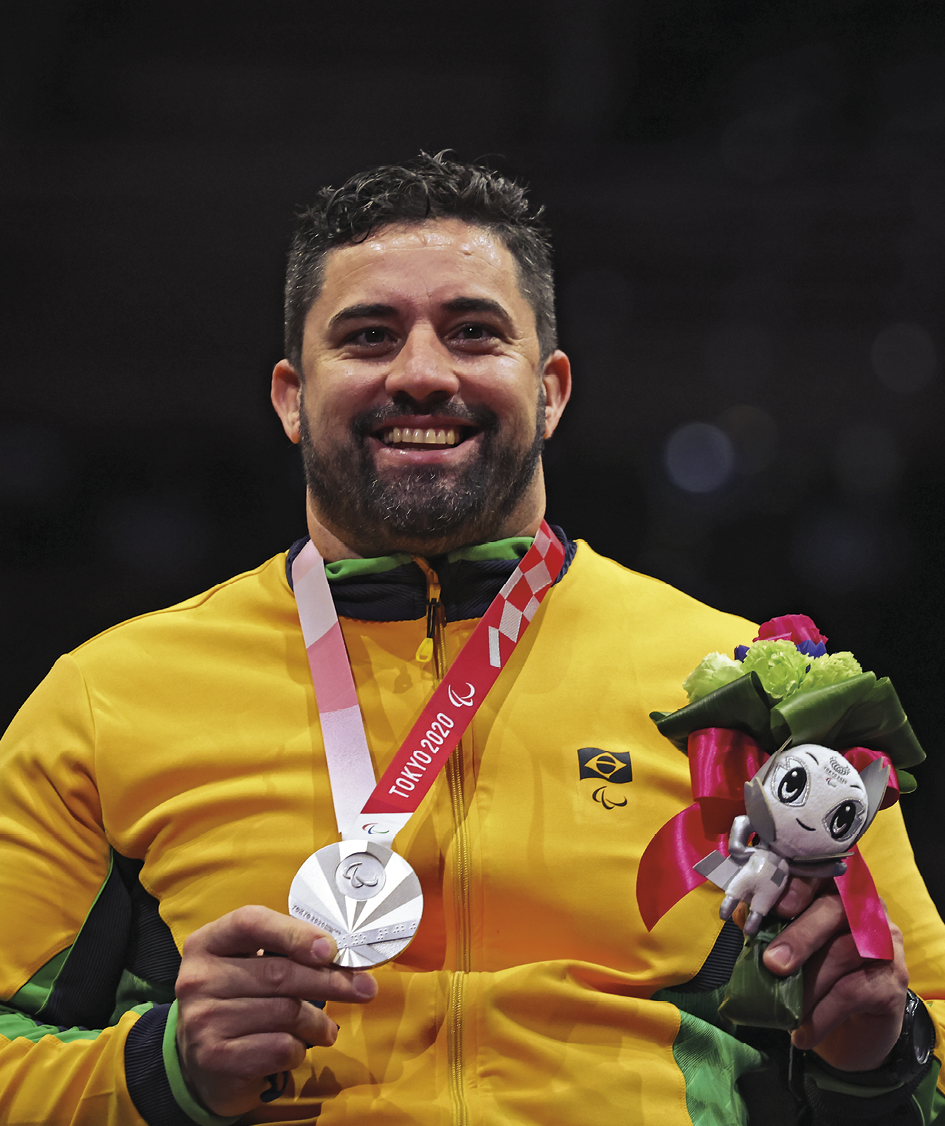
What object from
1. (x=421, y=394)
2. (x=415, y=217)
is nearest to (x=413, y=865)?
(x=421, y=394)

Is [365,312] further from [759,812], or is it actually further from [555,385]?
[759,812]

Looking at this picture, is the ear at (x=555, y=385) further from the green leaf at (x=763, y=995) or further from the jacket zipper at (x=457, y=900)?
the green leaf at (x=763, y=995)

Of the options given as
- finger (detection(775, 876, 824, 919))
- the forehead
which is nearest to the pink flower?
finger (detection(775, 876, 824, 919))

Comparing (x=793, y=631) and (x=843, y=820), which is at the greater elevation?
(x=793, y=631)

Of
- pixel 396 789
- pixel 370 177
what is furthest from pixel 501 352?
pixel 396 789

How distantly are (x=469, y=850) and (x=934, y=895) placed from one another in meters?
1.38

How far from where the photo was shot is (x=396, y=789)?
4.91 feet

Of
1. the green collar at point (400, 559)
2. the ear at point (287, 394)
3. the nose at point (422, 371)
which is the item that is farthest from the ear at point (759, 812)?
the ear at point (287, 394)

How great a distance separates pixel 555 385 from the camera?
203 centimetres

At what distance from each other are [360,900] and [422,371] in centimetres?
78

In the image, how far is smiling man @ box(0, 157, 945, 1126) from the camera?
1.35 m

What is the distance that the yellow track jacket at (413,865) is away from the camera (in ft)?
4.66

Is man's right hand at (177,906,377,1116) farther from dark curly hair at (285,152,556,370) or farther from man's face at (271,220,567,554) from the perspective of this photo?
dark curly hair at (285,152,556,370)

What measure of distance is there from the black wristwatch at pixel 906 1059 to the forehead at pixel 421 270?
1167mm
